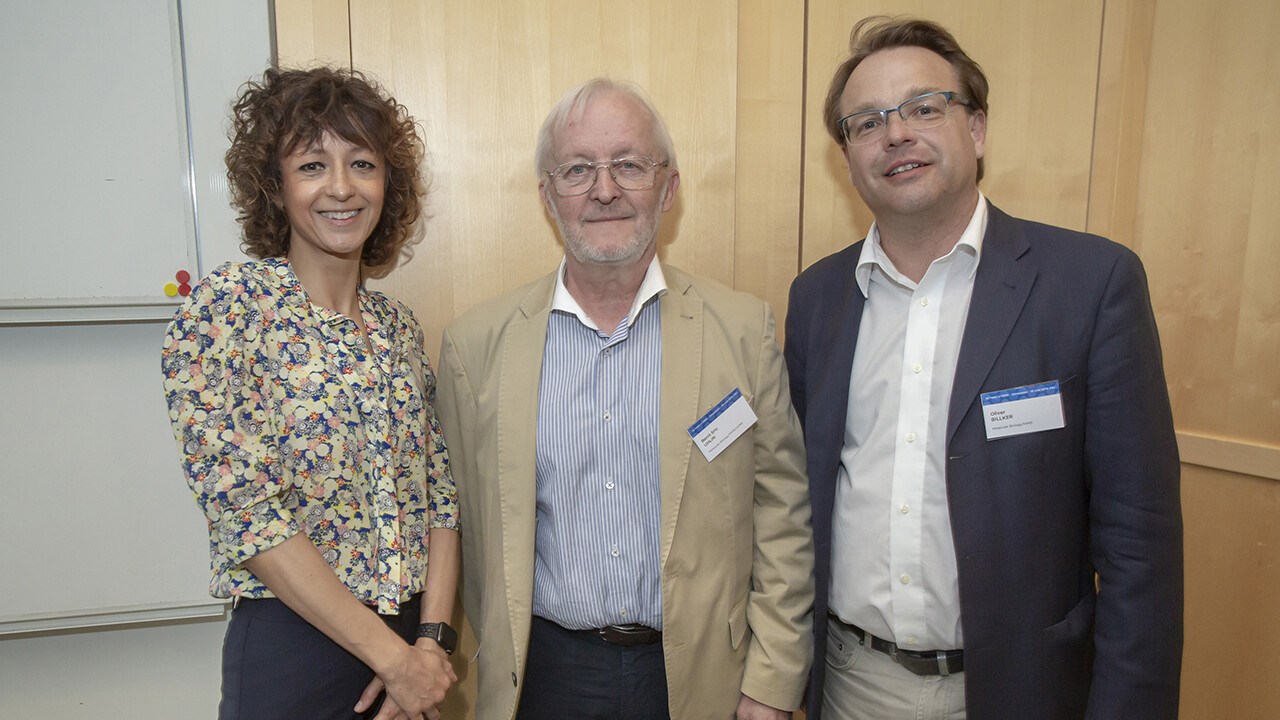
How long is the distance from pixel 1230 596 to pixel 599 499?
2.01 metres

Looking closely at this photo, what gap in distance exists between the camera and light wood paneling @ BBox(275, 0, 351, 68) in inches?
70.6

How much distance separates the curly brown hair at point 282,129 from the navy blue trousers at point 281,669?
0.75 metres

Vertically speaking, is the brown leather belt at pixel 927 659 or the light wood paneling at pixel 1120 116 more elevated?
the light wood paneling at pixel 1120 116

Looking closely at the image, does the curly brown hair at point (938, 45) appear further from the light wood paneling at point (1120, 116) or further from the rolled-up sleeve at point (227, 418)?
the rolled-up sleeve at point (227, 418)

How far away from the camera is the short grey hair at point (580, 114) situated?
5.43ft

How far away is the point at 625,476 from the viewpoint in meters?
1.55

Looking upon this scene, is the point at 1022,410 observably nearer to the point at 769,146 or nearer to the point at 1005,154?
the point at 769,146

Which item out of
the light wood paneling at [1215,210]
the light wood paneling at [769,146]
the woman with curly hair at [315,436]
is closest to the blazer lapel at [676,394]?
the woman with curly hair at [315,436]

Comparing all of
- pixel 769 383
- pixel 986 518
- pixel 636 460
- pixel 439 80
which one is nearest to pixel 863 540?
pixel 986 518

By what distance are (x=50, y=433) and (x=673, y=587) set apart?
1.70 metres

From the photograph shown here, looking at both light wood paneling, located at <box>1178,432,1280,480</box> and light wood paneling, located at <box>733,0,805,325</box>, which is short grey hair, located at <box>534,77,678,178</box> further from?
light wood paneling, located at <box>1178,432,1280,480</box>

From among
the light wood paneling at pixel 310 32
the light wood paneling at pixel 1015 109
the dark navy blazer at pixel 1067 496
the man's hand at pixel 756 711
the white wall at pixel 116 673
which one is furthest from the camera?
the light wood paneling at pixel 1015 109

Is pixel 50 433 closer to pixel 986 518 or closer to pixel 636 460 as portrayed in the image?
pixel 636 460

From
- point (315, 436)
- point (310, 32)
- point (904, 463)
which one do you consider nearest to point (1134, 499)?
point (904, 463)
